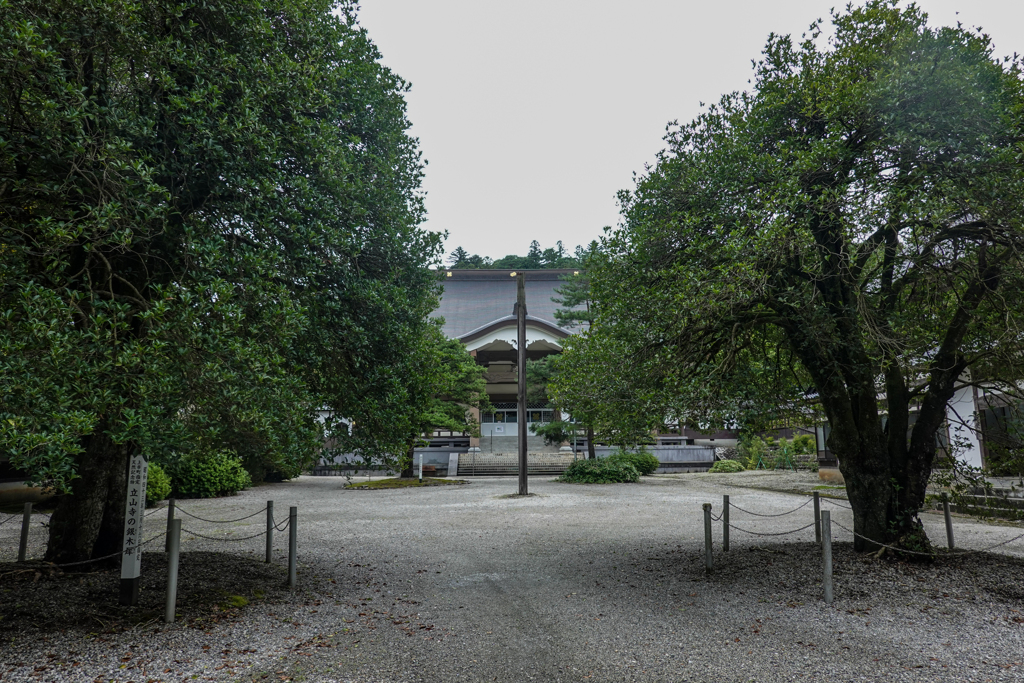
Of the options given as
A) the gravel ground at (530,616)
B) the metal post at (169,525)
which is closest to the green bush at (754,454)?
the gravel ground at (530,616)

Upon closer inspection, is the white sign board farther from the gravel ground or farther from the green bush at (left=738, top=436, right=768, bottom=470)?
the green bush at (left=738, top=436, right=768, bottom=470)

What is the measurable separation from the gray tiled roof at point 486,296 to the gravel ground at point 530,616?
3961 centimetres

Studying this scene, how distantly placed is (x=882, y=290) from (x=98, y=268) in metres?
9.41

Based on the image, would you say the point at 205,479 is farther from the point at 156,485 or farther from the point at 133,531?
the point at 133,531

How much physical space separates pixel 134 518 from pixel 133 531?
0.13 metres

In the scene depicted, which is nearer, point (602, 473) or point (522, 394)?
point (522, 394)

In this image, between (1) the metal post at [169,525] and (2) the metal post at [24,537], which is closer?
(1) the metal post at [169,525]

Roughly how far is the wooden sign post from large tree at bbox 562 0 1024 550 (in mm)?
5532

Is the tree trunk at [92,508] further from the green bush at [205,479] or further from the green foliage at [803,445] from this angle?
the green foliage at [803,445]

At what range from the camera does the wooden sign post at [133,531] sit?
20.2ft

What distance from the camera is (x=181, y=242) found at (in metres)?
5.82

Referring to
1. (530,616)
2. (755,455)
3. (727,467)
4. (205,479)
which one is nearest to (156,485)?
(205,479)

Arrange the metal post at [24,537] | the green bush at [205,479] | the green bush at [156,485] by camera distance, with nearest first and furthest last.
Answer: the metal post at [24,537] → the green bush at [156,485] → the green bush at [205,479]

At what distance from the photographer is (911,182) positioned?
694cm
